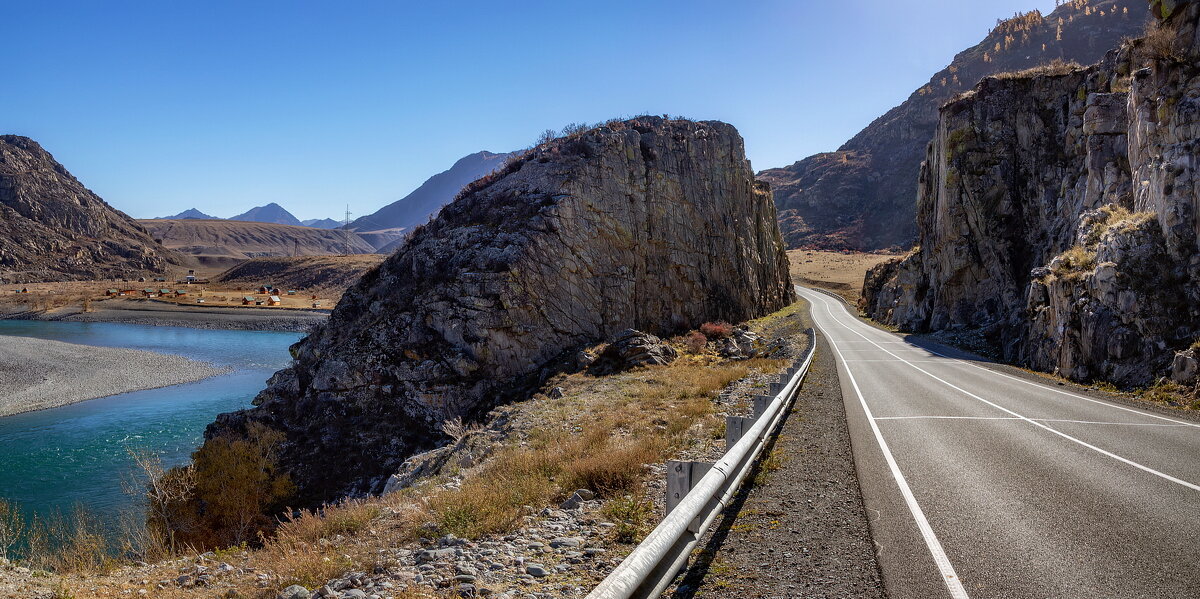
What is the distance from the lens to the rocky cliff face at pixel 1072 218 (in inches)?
613

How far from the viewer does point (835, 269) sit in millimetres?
90500

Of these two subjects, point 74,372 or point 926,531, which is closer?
point 926,531

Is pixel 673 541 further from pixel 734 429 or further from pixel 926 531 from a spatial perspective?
pixel 734 429

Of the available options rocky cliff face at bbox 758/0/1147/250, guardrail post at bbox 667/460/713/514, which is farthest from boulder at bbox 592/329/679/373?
rocky cliff face at bbox 758/0/1147/250

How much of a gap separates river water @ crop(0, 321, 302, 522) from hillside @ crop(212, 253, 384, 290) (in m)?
63.7

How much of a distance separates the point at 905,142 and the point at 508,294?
13205 centimetres

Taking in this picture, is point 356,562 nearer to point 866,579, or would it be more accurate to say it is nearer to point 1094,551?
point 866,579

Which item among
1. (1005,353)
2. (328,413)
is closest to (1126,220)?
(1005,353)

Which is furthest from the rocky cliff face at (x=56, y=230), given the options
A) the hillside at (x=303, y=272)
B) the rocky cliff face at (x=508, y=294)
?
the rocky cliff face at (x=508, y=294)

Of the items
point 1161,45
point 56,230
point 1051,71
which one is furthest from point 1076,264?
point 56,230

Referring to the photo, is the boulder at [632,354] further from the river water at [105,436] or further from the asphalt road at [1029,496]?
the river water at [105,436]

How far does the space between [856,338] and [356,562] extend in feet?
107

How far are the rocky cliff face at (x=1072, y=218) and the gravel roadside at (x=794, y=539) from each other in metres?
13.1

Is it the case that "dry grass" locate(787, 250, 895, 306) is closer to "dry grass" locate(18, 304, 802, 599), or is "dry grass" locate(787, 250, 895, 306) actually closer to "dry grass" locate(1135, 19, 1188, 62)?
"dry grass" locate(1135, 19, 1188, 62)
